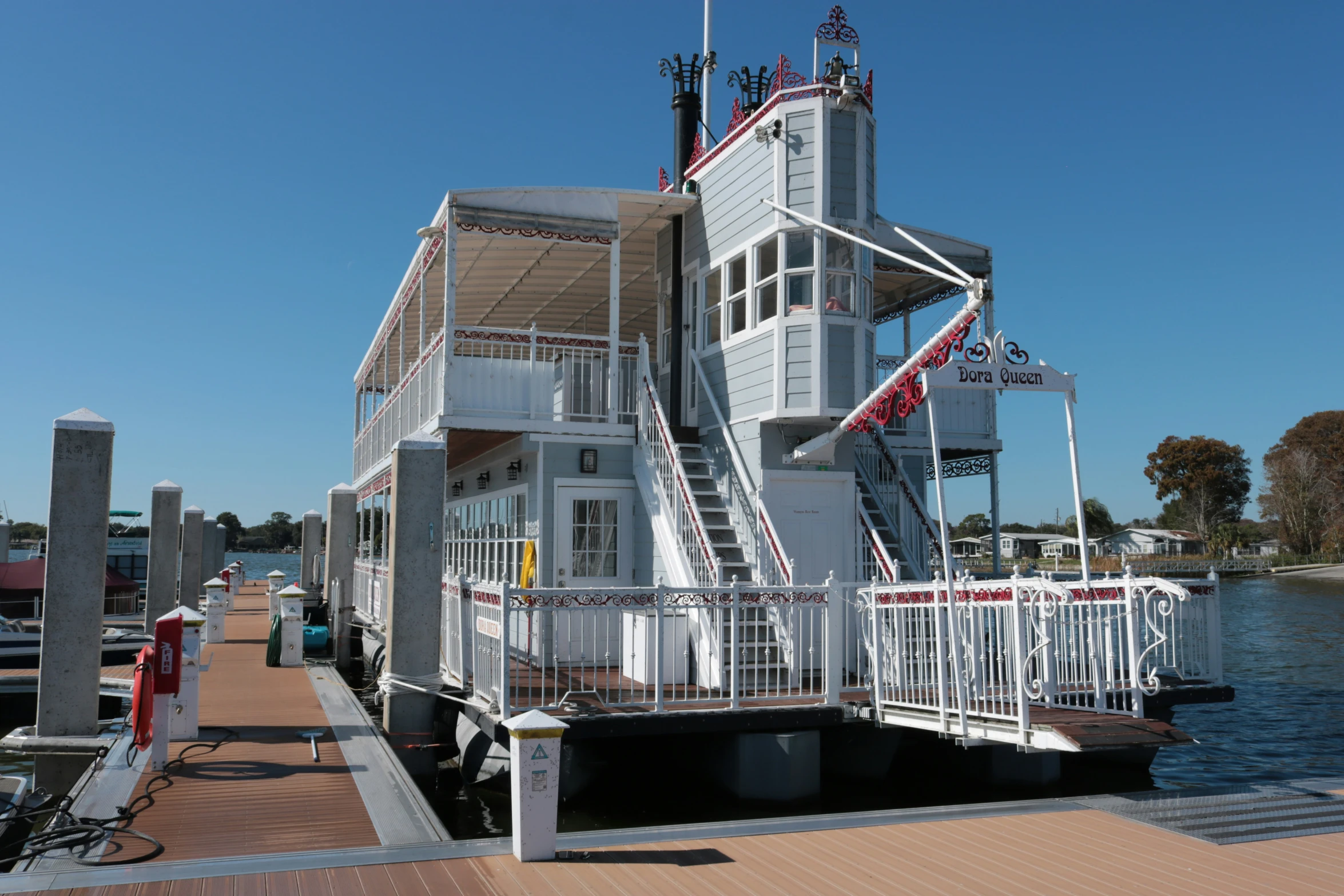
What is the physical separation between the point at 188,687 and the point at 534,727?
5.06 m

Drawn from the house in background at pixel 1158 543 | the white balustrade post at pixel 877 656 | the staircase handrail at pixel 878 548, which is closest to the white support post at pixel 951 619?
the white balustrade post at pixel 877 656

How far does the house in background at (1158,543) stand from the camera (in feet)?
288

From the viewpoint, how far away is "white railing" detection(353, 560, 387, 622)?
59.4 ft

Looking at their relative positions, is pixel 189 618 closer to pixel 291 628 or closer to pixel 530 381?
pixel 530 381

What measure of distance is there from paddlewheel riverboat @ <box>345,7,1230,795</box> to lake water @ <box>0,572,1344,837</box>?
1.60 ft

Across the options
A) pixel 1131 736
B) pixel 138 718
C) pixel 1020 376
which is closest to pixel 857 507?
pixel 1020 376

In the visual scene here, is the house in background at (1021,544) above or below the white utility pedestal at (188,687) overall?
above

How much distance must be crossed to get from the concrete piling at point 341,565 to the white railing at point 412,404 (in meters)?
1.45

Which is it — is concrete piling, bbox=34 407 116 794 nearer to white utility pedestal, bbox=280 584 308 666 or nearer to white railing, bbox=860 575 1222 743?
white utility pedestal, bbox=280 584 308 666

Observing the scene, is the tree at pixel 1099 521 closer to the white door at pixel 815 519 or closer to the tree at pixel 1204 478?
the tree at pixel 1204 478

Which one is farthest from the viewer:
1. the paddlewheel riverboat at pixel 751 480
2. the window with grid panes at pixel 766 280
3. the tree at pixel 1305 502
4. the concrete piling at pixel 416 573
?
the tree at pixel 1305 502

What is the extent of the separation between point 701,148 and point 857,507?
246 inches

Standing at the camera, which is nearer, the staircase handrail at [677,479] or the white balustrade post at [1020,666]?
Answer: the white balustrade post at [1020,666]

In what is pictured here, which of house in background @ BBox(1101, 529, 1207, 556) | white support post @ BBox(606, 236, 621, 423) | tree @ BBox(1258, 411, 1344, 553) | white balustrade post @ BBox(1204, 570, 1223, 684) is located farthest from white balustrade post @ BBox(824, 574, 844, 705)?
house in background @ BBox(1101, 529, 1207, 556)
